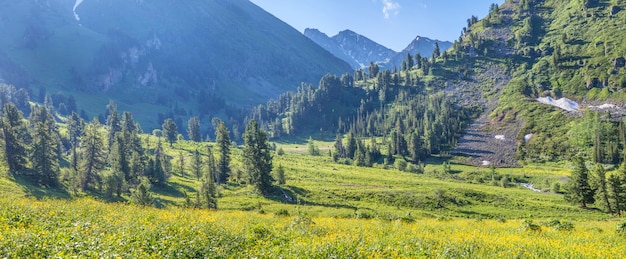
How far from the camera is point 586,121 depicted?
150 m

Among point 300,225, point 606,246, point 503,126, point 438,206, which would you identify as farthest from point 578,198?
point 503,126

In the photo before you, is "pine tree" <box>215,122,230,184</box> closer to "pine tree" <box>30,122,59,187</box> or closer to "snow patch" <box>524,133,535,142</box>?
"pine tree" <box>30,122,59,187</box>

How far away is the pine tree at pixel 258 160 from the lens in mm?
75562

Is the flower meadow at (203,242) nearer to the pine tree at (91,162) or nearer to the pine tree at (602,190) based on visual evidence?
the pine tree at (602,190)

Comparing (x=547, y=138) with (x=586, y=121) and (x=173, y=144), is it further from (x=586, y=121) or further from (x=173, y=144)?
(x=173, y=144)

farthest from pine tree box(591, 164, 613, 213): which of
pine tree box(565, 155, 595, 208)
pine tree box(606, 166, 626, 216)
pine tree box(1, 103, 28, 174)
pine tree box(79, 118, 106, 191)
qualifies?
pine tree box(1, 103, 28, 174)

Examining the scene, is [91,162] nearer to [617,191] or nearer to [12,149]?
[12,149]

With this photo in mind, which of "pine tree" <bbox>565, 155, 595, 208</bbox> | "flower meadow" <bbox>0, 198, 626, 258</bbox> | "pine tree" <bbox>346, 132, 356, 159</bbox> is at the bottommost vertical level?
"pine tree" <bbox>565, 155, 595, 208</bbox>

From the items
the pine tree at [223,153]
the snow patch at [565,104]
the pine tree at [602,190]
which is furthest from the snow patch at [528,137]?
the pine tree at [223,153]

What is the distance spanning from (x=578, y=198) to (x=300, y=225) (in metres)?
79.8

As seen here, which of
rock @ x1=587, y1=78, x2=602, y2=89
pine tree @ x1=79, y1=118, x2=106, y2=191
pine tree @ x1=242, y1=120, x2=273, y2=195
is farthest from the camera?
rock @ x1=587, y1=78, x2=602, y2=89

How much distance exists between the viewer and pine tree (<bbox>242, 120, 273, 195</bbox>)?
2975 inches

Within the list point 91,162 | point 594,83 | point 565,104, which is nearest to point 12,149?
point 91,162

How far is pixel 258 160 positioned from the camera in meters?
76.6
